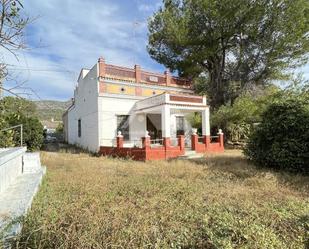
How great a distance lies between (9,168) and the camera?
641 cm

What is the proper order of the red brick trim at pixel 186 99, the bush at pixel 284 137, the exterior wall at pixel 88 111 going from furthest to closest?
the exterior wall at pixel 88 111 < the red brick trim at pixel 186 99 < the bush at pixel 284 137

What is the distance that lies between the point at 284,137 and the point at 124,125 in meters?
11.2

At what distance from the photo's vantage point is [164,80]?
21859 millimetres

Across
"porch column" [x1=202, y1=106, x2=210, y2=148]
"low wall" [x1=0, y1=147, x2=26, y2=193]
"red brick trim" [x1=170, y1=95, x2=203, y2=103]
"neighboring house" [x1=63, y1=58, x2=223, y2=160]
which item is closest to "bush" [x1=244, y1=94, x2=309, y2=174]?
"neighboring house" [x1=63, y1=58, x2=223, y2=160]

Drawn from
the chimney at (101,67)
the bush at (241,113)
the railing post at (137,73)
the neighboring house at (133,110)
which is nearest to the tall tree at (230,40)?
the bush at (241,113)

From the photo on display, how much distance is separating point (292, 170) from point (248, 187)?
3.42m

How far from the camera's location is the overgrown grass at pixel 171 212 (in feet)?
10.9

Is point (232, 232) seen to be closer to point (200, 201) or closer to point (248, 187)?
point (200, 201)

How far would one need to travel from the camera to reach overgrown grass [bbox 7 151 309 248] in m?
3.32

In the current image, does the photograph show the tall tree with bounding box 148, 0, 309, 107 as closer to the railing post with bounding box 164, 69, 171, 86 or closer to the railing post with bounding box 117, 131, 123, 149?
the railing post with bounding box 164, 69, 171, 86

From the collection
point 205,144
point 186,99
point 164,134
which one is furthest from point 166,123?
point 205,144

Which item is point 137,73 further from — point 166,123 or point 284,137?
point 284,137

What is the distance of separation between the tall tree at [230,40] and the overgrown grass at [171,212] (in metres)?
13.6

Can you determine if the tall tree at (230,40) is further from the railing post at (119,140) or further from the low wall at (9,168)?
the low wall at (9,168)
